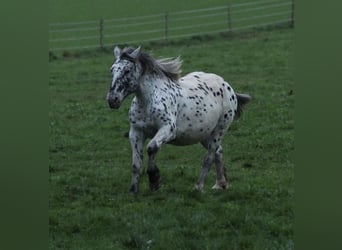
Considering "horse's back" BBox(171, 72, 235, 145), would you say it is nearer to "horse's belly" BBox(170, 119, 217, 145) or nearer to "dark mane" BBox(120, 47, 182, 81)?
"horse's belly" BBox(170, 119, 217, 145)

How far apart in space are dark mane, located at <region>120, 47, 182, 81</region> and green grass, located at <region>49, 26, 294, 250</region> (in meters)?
1.21

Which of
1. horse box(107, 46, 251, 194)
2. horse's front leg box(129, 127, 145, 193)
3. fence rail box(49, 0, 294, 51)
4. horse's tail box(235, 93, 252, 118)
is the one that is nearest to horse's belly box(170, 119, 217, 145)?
horse box(107, 46, 251, 194)

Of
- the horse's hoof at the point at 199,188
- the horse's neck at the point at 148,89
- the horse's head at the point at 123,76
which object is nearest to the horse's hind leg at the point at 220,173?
the horse's hoof at the point at 199,188

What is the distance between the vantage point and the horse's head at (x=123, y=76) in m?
6.65

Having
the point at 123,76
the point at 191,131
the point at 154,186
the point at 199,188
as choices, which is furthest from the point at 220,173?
the point at 123,76

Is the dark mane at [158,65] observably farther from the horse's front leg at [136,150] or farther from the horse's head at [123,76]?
the horse's front leg at [136,150]

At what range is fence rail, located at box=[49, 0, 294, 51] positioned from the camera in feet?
71.9

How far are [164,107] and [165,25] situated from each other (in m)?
15.6

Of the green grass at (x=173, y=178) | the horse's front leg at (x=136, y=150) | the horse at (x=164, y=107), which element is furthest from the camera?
the horse's front leg at (x=136, y=150)

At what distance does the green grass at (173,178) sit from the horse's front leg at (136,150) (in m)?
0.13

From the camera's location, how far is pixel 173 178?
27.1 feet

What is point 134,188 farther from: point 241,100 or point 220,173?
point 241,100

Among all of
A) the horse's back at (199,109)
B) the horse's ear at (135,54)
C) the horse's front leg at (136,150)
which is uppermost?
the horse's ear at (135,54)
